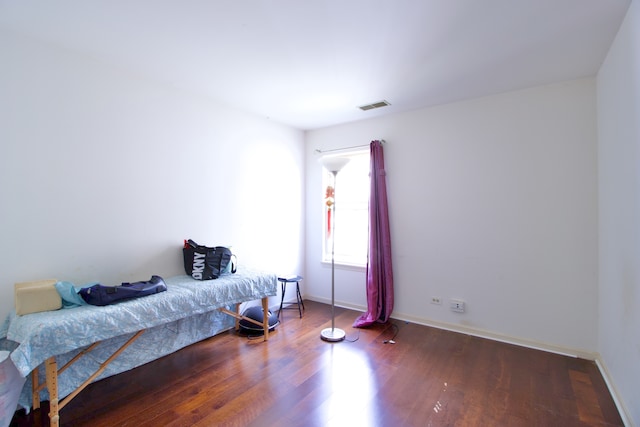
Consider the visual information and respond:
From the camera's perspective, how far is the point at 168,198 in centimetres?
296

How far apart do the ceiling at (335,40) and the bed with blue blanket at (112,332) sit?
189 cm

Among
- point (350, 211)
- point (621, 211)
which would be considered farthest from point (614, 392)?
point (350, 211)

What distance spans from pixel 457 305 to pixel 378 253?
103 centimetres

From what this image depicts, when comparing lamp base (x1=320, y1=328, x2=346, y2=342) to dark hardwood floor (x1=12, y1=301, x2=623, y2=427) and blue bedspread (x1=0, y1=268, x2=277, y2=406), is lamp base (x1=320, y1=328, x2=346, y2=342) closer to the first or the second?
dark hardwood floor (x1=12, y1=301, x2=623, y2=427)

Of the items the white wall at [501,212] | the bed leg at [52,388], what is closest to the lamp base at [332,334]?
the white wall at [501,212]

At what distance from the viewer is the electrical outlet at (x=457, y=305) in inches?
132

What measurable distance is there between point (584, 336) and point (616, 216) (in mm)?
1249

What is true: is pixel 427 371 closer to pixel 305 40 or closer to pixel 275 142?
pixel 305 40

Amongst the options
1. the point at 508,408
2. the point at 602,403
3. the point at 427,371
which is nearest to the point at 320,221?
the point at 427,371

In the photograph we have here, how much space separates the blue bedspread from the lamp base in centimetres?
70

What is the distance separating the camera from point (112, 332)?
1990 millimetres

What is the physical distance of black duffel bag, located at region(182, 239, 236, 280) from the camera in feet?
9.36

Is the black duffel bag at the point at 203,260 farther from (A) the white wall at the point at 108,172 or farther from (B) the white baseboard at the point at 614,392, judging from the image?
(B) the white baseboard at the point at 614,392

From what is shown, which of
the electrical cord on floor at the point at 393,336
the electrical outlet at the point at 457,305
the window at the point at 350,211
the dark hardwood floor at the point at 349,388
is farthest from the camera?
the window at the point at 350,211
